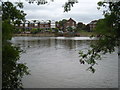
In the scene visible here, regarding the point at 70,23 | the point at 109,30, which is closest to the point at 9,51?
the point at 109,30

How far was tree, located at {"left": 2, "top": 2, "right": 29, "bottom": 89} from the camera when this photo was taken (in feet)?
18.8

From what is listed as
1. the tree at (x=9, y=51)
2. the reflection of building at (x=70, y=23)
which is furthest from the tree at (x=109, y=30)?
the reflection of building at (x=70, y=23)

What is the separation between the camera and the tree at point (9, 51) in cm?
573

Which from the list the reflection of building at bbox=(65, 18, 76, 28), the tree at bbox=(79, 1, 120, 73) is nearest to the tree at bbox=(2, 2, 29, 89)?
the tree at bbox=(79, 1, 120, 73)

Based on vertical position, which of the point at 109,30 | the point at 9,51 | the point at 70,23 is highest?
the point at 70,23

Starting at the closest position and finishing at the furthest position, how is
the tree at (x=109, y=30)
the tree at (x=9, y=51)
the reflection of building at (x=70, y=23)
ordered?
the tree at (x=9, y=51), the tree at (x=109, y=30), the reflection of building at (x=70, y=23)

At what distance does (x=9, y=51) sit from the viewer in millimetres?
5742

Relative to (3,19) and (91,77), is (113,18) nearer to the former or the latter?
(3,19)

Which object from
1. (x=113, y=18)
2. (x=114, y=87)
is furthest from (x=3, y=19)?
(x=114, y=87)

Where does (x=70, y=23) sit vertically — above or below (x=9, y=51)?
above

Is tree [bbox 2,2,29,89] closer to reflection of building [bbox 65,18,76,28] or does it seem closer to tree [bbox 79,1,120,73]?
tree [bbox 79,1,120,73]

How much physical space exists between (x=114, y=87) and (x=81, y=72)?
4579mm

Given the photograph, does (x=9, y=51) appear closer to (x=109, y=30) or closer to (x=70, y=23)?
(x=109, y=30)

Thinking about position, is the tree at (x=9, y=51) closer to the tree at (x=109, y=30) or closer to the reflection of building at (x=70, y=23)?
the tree at (x=109, y=30)
